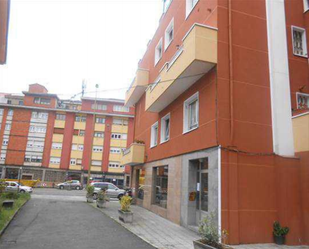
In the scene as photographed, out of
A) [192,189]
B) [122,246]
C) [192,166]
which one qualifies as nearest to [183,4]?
[192,166]

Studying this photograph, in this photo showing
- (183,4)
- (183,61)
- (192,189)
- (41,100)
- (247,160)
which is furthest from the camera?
(41,100)

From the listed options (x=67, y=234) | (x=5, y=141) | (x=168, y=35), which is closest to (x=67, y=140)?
(x=5, y=141)

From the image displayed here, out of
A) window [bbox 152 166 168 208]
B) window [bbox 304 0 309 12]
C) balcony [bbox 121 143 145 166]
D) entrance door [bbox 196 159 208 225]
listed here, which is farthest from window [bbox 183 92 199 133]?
balcony [bbox 121 143 145 166]

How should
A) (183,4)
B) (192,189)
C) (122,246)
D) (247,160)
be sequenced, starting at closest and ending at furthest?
(122,246)
(247,160)
(192,189)
(183,4)

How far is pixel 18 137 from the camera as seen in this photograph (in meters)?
49.5

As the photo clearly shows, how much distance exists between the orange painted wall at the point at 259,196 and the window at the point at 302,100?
243 centimetres

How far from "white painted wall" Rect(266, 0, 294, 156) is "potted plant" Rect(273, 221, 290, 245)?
2.44 m

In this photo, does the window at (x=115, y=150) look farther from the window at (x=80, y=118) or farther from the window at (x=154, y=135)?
the window at (x=154, y=135)

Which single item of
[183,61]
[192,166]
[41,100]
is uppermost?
[41,100]

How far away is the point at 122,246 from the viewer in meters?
7.73

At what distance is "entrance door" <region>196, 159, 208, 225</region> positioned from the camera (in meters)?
10.4

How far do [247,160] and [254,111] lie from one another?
180cm

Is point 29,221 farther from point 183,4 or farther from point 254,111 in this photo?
point 183,4


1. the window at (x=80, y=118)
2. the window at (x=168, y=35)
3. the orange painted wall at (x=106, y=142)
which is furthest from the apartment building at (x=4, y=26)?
the window at (x=80, y=118)
